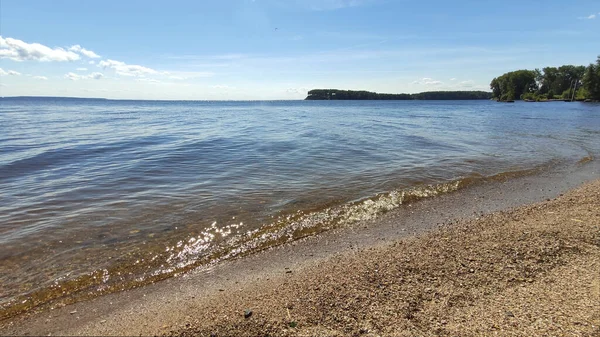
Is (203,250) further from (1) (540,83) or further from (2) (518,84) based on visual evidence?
(1) (540,83)

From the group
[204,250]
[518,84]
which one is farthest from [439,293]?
[518,84]

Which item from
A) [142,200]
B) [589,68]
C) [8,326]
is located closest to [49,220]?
[142,200]

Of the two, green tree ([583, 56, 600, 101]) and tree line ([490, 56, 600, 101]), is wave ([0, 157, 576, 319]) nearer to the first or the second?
green tree ([583, 56, 600, 101])

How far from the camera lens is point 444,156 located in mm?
15633

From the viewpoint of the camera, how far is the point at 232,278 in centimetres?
519

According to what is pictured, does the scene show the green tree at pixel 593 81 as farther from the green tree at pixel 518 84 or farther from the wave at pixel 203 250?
the wave at pixel 203 250

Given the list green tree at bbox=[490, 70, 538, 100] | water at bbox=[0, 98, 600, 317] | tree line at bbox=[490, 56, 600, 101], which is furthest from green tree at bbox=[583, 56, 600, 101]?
water at bbox=[0, 98, 600, 317]

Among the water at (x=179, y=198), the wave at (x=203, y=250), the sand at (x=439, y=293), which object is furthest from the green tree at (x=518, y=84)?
the sand at (x=439, y=293)

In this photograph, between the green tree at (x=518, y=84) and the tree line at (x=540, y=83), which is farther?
the green tree at (x=518, y=84)

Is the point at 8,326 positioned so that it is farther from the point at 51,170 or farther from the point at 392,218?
the point at 51,170

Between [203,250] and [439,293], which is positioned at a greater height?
[439,293]

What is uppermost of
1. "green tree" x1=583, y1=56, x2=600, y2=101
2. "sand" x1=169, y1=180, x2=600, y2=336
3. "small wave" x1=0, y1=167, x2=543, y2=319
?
"green tree" x1=583, y1=56, x2=600, y2=101

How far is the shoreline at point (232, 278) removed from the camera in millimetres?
4070

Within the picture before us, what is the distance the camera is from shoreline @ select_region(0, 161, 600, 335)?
13.4 ft
